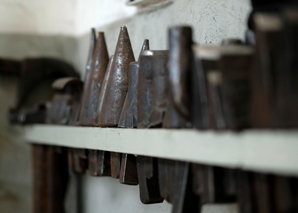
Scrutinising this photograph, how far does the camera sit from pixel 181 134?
793 mm

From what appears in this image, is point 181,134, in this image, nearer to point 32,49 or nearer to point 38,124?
point 38,124

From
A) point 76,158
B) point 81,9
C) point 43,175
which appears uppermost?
point 81,9

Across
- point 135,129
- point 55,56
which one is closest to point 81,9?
point 55,56

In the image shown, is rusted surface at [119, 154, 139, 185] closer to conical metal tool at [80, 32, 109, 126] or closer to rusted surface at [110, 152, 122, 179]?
rusted surface at [110, 152, 122, 179]

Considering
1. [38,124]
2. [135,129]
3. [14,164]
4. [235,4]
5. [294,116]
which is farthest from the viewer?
[14,164]

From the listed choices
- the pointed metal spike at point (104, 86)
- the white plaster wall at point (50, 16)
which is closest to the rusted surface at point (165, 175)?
the pointed metal spike at point (104, 86)

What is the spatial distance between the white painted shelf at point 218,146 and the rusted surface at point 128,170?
0.06m

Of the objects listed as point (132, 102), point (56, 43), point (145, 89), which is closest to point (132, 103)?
point (132, 102)

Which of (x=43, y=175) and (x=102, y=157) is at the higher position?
(x=102, y=157)

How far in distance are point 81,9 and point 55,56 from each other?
306 mm

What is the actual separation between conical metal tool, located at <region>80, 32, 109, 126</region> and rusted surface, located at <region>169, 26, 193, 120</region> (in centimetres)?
56

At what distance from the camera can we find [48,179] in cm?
190

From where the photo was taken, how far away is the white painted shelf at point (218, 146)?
57 cm

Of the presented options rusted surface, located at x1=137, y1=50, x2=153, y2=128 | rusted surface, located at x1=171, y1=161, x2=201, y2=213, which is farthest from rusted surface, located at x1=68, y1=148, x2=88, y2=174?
rusted surface, located at x1=171, y1=161, x2=201, y2=213
